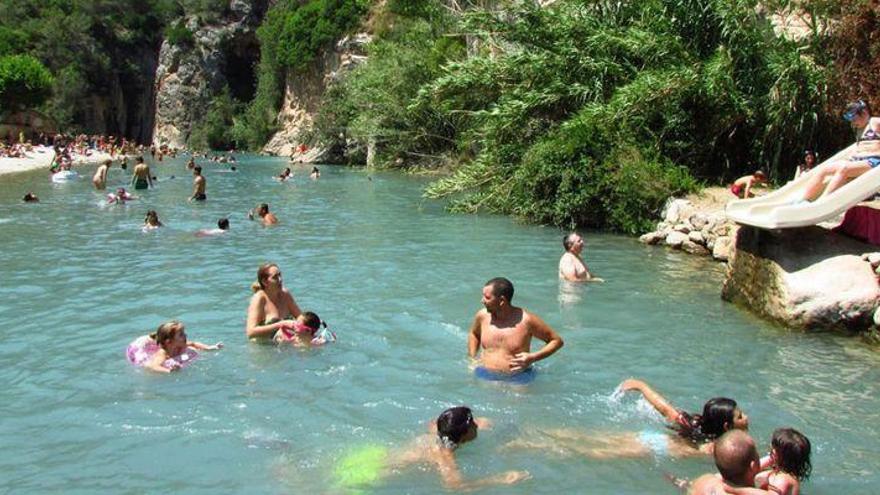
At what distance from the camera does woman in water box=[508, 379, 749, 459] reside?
5.75 metres

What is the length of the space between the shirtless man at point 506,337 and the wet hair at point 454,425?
4.97ft

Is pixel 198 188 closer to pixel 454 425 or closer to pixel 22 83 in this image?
pixel 454 425

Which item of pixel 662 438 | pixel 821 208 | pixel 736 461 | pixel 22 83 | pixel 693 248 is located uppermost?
pixel 22 83

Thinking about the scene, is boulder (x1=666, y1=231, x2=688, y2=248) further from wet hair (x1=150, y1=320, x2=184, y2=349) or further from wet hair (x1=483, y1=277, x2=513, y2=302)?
wet hair (x1=150, y1=320, x2=184, y2=349)

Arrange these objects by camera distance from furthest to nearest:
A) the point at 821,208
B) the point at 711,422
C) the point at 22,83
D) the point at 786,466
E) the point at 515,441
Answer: the point at 22,83 < the point at 821,208 < the point at 515,441 < the point at 711,422 < the point at 786,466

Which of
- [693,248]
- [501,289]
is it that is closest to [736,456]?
[501,289]

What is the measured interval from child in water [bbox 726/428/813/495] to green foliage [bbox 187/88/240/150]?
7420 cm

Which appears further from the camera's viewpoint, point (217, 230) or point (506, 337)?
point (217, 230)

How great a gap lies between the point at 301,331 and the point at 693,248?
361 inches

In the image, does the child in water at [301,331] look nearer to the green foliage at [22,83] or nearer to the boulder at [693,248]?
the boulder at [693,248]

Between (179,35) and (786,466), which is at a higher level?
(179,35)

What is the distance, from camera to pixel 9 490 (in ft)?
17.9

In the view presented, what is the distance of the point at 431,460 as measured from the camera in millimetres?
5828

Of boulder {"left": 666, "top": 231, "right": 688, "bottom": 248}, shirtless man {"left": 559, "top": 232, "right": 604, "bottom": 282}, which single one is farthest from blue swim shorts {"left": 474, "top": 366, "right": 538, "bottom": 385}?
boulder {"left": 666, "top": 231, "right": 688, "bottom": 248}
